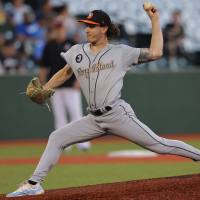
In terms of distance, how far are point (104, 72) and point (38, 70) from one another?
6.69 metres

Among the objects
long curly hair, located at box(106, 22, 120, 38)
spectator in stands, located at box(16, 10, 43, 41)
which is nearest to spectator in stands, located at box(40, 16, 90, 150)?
spectator in stands, located at box(16, 10, 43, 41)

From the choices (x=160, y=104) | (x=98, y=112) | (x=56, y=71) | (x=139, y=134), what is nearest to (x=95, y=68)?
(x=98, y=112)

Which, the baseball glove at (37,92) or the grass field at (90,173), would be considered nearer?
the baseball glove at (37,92)

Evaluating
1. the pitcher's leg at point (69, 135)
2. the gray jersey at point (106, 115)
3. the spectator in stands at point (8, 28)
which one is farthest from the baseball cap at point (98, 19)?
the spectator in stands at point (8, 28)

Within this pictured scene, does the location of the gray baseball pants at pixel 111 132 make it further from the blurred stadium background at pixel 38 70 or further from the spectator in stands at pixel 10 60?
the spectator in stands at pixel 10 60

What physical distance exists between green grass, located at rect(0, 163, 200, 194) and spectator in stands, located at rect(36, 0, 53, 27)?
5462mm

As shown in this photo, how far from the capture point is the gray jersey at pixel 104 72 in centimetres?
390

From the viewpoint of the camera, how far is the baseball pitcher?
12.6 ft

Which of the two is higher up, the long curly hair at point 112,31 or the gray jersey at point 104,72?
the long curly hair at point 112,31

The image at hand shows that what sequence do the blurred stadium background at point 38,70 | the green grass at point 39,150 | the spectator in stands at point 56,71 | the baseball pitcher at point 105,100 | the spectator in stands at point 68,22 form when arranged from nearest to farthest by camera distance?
1. the baseball pitcher at point 105,100
2. the spectator in stands at point 56,71
3. the green grass at point 39,150
4. the blurred stadium background at point 38,70
5. the spectator in stands at point 68,22

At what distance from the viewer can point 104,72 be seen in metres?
3.90

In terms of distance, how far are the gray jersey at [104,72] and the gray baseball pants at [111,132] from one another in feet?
0.48

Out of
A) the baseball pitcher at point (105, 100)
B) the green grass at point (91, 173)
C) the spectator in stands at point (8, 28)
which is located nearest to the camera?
the baseball pitcher at point (105, 100)

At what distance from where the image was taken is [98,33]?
4.04m
